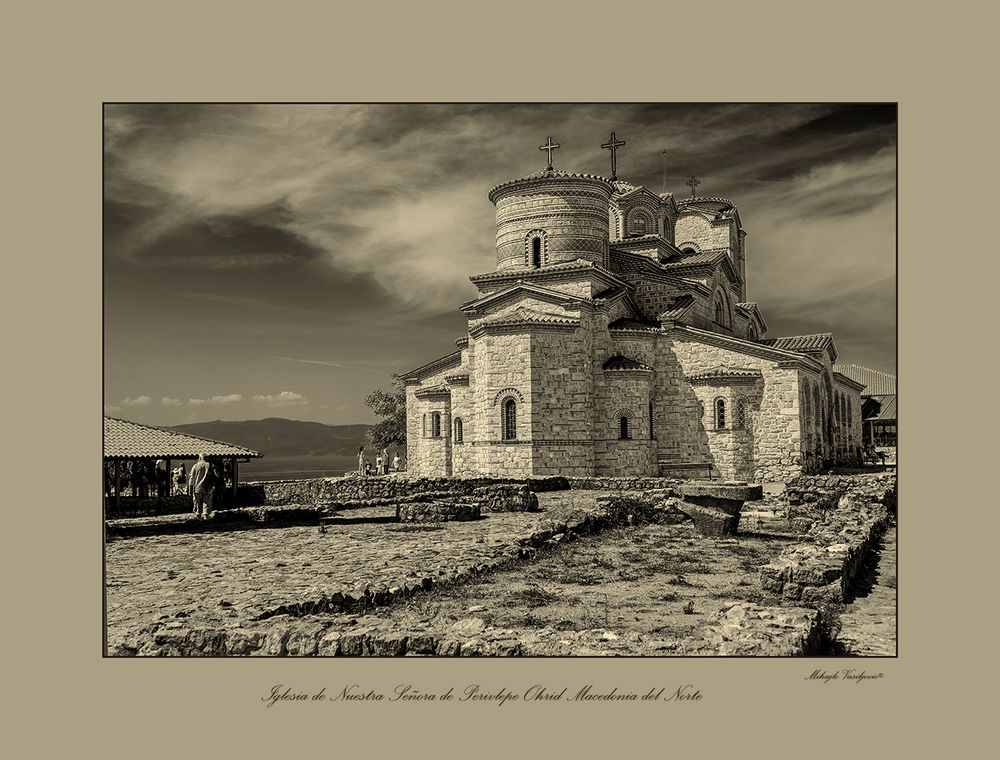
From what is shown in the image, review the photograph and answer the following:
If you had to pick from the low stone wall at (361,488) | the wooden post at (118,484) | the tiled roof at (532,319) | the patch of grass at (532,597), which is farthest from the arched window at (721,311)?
the patch of grass at (532,597)

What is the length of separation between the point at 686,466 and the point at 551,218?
10.0 meters

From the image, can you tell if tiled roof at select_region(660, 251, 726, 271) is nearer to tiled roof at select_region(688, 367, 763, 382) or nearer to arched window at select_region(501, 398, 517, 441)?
tiled roof at select_region(688, 367, 763, 382)

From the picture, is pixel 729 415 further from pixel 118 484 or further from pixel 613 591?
pixel 118 484

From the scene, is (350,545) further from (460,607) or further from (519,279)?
(519,279)

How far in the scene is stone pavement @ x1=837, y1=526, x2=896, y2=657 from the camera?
7.48m

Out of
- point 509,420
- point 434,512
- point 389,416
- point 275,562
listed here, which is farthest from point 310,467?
point 275,562

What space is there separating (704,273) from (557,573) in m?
24.4

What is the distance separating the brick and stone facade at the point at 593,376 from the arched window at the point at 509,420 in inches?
1.8

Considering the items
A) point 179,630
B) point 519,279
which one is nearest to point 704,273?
point 519,279

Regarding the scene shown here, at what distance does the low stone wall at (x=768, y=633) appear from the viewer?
643cm

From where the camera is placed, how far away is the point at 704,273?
108 feet

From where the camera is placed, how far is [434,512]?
17.2 meters

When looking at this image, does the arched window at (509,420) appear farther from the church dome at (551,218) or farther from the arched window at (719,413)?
the arched window at (719,413)

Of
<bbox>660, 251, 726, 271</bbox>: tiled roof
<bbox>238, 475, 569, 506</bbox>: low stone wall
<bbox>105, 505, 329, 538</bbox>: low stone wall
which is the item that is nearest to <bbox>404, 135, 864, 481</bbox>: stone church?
<bbox>660, 251, 726, 271</bbox>: tiled roof
